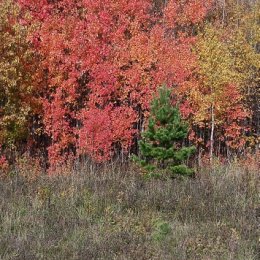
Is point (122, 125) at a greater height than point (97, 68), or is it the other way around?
point (97, 68)

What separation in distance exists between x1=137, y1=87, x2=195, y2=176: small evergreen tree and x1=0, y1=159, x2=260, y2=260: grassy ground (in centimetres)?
171

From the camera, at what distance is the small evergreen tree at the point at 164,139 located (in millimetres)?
14523

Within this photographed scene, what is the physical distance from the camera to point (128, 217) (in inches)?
366

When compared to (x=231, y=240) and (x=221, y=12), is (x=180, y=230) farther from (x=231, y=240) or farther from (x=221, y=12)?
(x=221, y=12)

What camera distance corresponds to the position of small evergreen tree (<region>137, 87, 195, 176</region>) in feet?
47.6

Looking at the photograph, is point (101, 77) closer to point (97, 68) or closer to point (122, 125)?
point (97, 68)

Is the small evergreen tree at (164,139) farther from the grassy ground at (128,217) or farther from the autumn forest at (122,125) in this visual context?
the grassy ground at (128,217)

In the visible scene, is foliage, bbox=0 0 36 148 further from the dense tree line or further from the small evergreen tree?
the small evergreen tree

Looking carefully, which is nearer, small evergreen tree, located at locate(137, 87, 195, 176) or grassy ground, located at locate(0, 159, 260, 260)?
grassy ground, located at locate(0, 159, 260, 260)

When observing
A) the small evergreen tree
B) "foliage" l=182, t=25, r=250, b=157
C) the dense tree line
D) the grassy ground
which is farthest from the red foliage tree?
the grassy ground

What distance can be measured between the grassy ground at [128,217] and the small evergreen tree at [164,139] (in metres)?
1.71

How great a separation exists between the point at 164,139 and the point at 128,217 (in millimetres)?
5677

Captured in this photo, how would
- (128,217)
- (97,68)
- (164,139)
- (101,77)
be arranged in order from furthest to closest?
1. (101,77)
2. (97,68)
3. (164,139)
4. (128,217)

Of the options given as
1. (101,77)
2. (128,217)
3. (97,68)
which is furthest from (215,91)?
(128,217)
